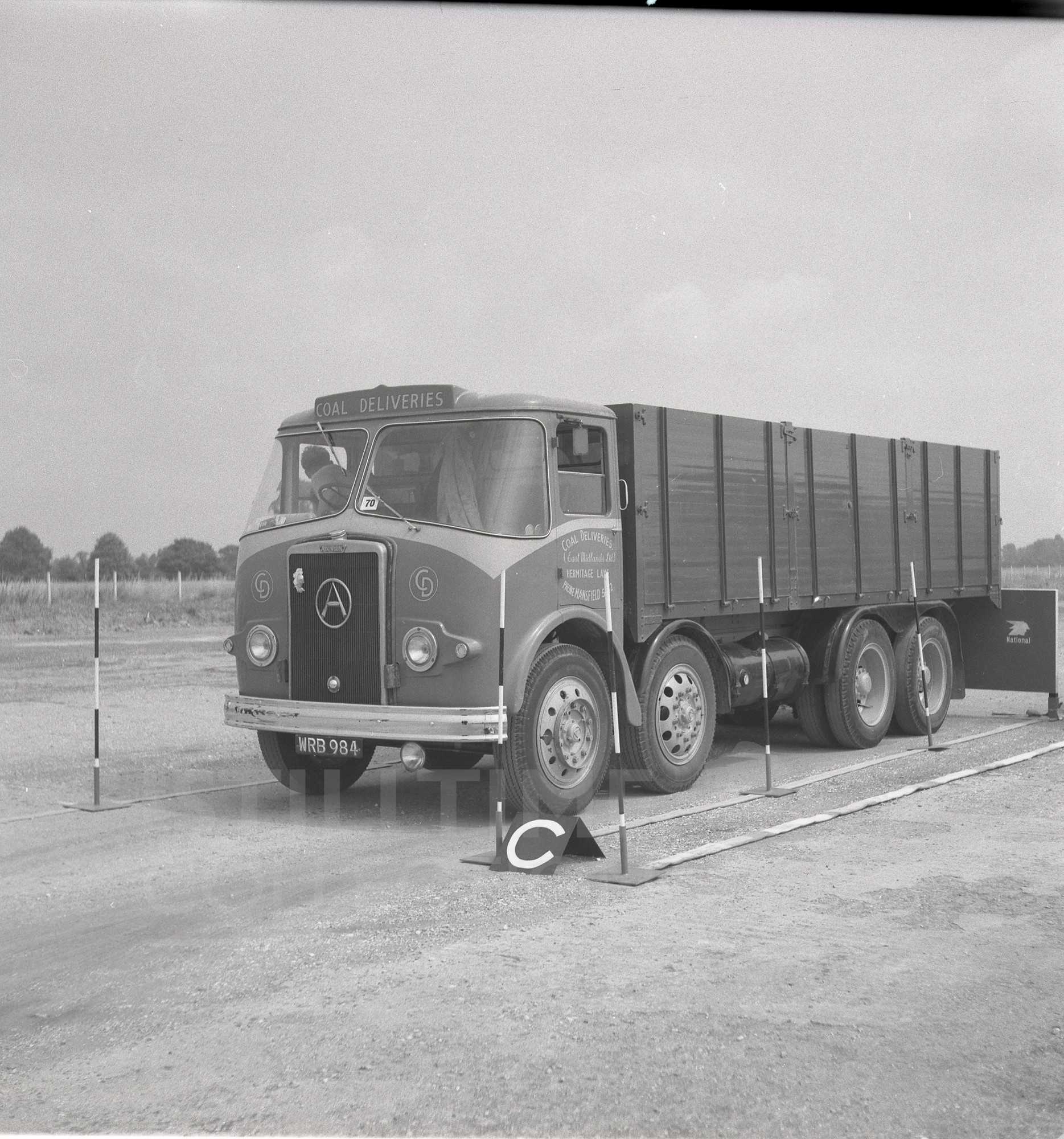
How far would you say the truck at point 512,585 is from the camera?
909 centimetres

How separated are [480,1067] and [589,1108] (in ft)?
1.59

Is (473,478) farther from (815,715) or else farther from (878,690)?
(878,690)

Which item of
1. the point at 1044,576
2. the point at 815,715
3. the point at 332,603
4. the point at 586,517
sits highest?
the point at 586,517

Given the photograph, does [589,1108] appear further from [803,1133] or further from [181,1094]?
[181,1094]

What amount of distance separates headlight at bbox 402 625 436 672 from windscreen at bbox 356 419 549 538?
78 centimetres

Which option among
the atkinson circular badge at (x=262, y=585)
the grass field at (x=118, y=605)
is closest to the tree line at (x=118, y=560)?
the grass field at (x=118, y=605)

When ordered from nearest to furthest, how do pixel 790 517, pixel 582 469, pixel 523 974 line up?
pixel 523 974 < pixel 582 469 < pixel 790 517

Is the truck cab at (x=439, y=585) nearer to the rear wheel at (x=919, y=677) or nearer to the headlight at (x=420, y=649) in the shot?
the headlight at (x=420, y=649)

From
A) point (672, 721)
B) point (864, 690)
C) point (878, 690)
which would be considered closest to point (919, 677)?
point (878, 690)

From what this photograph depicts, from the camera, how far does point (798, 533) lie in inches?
495

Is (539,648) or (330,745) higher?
(539,648)

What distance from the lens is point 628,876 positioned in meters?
7.45

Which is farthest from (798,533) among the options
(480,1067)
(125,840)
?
(480,1067)

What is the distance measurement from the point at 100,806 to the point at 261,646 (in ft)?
5.42
